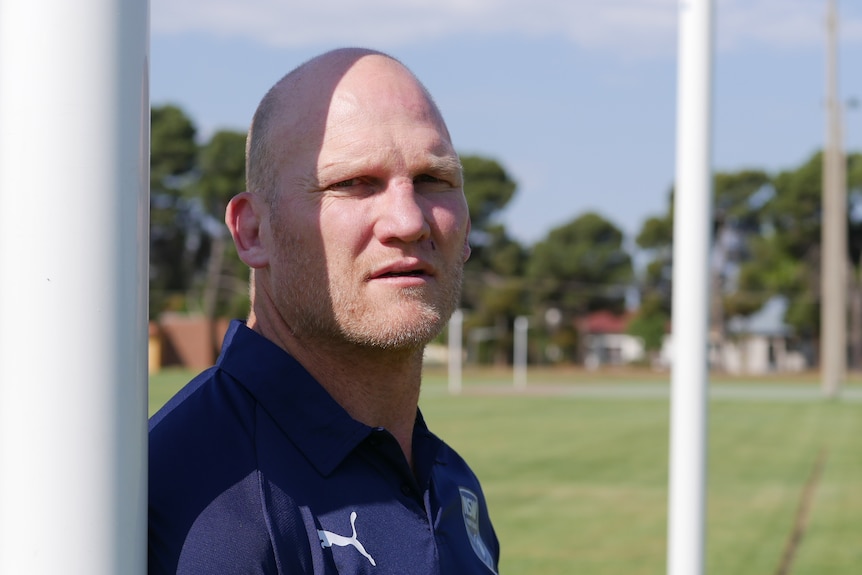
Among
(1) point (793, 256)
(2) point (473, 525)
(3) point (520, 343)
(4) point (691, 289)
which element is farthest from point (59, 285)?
(1) point (793, 256)

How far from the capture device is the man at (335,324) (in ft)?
4.88

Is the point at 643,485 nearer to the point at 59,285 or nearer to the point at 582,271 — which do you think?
the point at 59,285

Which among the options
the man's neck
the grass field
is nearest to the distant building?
the grass field

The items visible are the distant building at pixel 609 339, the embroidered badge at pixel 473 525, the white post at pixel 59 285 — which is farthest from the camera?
the distant building at pixel 609 339

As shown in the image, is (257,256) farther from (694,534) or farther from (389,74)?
(694,534)

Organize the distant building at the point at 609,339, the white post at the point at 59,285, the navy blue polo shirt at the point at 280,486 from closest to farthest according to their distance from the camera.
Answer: the white post at the point at 59,285 → the navy blue polo shirt at the point at 280,486 → the distant building at the point at 609,339

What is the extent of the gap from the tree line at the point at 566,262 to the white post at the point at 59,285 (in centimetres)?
6220

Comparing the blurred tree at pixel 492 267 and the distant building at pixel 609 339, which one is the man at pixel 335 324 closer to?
the blurred tree at pixel 492 267

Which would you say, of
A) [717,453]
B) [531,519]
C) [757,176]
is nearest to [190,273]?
[757,176]

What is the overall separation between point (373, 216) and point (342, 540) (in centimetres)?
43

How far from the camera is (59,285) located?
3.49 feet

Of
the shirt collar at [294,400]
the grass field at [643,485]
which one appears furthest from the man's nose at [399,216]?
the grass field at [643,485]

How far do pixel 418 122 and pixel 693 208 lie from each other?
141cm

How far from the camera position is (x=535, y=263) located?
7288 centimetres
